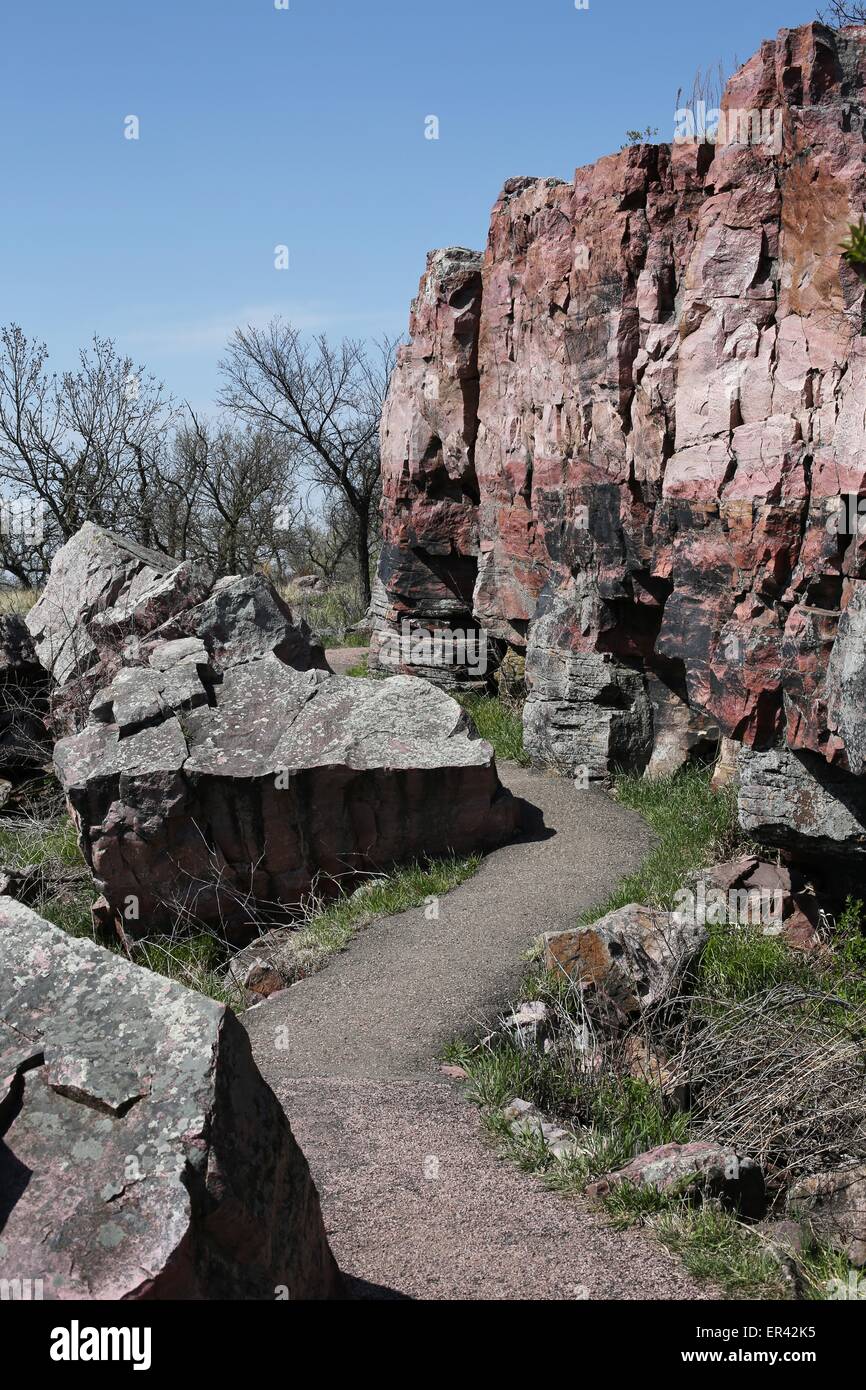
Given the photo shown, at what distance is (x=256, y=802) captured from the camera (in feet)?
29.5

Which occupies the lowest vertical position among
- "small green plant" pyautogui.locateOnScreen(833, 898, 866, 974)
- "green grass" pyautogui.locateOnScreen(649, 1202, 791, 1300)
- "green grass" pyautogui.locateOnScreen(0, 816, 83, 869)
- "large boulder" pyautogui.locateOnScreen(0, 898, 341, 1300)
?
"green grass" pyautogui.locateOnScreen(0, 816, 83, 869)

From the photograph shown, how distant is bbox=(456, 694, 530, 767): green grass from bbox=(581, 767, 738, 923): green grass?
4.83 feet

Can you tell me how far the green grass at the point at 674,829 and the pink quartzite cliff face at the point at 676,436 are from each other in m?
0.46

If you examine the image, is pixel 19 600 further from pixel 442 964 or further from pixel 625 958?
pixel 625 958

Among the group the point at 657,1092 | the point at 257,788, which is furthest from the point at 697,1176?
the point at 257,788

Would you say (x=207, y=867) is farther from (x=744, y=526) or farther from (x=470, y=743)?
(x=744, y=526)

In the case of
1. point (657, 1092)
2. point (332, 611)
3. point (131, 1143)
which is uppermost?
point (131, 1143)

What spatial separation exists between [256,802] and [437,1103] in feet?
12.6

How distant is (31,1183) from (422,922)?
573 centimetres

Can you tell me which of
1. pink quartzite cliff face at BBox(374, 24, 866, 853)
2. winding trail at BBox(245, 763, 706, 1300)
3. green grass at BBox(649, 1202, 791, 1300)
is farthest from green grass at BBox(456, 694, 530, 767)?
green grass at BBox(649, 1202, 791, 1300)

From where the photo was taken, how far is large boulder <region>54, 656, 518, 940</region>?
29.3 feet

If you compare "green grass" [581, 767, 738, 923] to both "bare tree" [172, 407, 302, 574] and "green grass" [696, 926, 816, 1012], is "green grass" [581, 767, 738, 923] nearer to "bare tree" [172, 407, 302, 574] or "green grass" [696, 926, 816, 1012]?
"green grass" [696, 926, 816, 1012]

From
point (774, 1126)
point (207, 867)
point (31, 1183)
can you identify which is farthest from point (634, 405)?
point (31, 1183)
